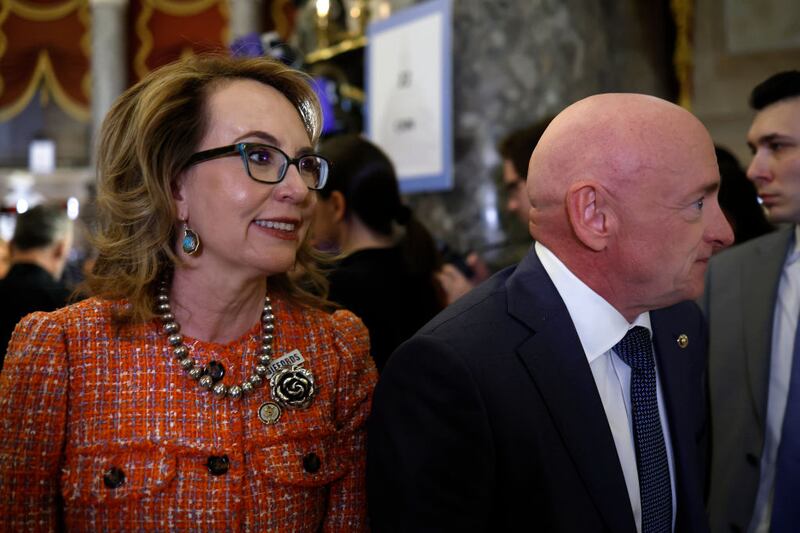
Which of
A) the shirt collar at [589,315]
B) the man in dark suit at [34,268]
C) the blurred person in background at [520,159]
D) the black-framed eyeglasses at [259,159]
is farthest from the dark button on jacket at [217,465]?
the blurred person in background at [520,159]

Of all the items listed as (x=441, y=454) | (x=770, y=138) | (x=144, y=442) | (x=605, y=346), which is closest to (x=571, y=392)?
(x=605, y=346)

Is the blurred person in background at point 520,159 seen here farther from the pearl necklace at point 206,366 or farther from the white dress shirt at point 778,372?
the pearl necklace at point 206,366

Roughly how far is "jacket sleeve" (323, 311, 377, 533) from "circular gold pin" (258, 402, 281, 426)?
5.8 inches

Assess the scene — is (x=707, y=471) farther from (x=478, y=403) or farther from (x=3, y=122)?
(x=3, y=122)

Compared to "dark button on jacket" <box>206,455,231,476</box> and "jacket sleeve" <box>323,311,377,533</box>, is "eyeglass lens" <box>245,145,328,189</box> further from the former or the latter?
"dark button on jacket" <box>206,455,231,476</box>

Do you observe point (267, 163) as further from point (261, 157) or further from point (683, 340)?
point (683, 340)

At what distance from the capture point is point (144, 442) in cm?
150

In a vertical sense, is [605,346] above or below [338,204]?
below

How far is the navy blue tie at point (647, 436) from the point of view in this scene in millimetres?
1489

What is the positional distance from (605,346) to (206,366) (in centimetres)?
77

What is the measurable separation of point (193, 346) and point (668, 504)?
0.97 meters

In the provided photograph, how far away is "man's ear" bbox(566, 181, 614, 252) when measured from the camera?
4.81 feet

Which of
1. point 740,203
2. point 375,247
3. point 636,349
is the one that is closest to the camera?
point 636,349

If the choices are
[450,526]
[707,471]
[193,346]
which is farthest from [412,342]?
[707,471]
